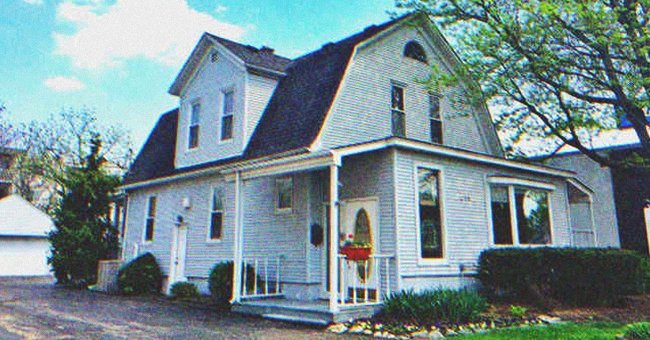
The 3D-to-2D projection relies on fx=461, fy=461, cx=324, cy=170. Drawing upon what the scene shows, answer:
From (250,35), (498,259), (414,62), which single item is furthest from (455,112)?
(250,35)

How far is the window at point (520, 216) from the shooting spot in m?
11.6

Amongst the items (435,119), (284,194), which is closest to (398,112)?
(435,119)

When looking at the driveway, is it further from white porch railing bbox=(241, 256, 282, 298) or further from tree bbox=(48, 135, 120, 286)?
tree bbox=(48, 135, 120, 286)

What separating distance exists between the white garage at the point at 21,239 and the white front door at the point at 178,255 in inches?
681

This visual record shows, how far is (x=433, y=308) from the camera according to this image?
823cm

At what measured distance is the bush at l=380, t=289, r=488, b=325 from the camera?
816 centimetres

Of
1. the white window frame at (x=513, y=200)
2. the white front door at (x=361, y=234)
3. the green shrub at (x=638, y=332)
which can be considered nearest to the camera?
the green shrub at (x=638, y=332)

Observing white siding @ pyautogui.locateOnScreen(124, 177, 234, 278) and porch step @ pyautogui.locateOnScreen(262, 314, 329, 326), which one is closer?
porch step @ pyautogui.locateOnScreen(262, 314, 329, 326)

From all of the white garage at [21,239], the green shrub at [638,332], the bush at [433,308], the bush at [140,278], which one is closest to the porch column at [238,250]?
the bush at [433,308]

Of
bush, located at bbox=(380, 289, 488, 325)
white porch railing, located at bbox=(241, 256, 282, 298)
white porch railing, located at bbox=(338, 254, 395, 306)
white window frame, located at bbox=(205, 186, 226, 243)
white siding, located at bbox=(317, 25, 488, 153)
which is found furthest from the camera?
white window frame, located at bbox=(205, 186, 226, 243)

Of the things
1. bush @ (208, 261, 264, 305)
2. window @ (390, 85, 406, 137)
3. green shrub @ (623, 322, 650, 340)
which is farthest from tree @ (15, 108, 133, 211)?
green shrub @ (623, 322, 650, 340)

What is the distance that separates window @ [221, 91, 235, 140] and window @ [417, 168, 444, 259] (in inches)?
247

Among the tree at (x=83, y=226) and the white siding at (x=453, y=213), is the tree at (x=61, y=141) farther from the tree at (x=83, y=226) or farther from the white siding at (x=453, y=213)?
the white siding at (x=453, y=213)

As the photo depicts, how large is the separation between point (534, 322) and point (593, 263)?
2841mm
